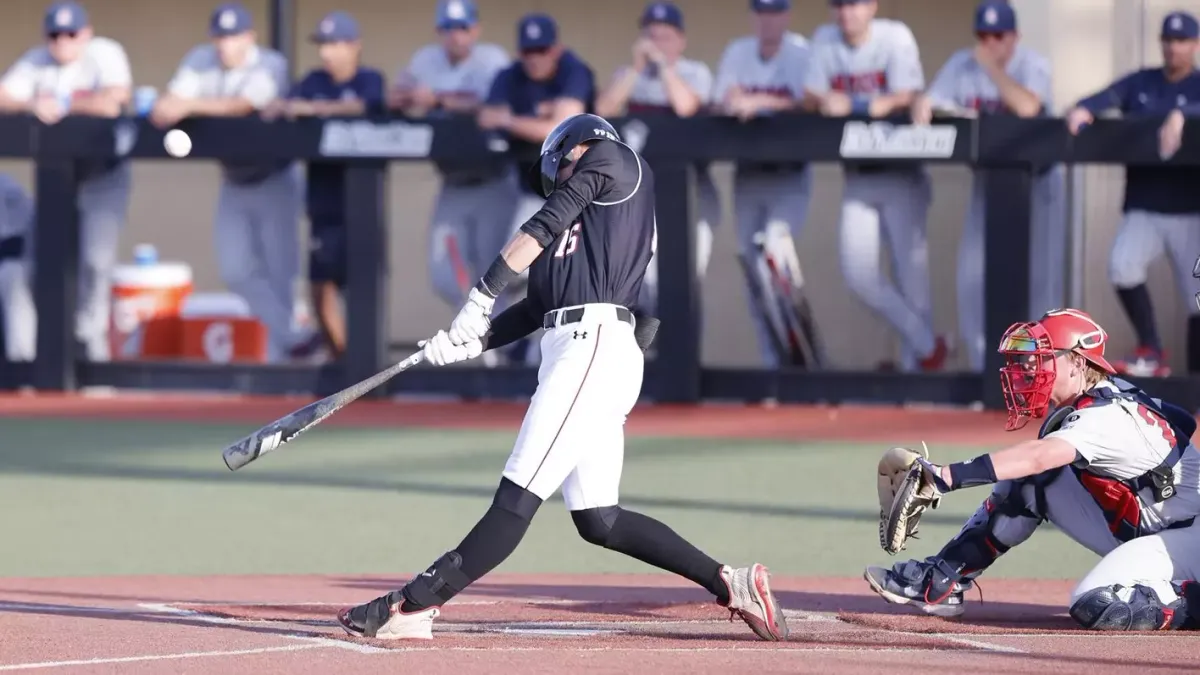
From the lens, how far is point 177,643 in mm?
5070

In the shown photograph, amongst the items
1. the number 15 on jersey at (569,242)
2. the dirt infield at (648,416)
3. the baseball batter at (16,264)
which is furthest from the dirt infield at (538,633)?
the baseball batter at (16,264)

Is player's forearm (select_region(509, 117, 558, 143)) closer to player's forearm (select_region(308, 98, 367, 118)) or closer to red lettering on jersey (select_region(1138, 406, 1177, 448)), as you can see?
player's forearm (select_region(308, 98, 367, 118))

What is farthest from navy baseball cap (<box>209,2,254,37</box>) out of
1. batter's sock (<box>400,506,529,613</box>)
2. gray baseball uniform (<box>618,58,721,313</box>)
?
batter's sock (<box>400,506,529,613</box>)

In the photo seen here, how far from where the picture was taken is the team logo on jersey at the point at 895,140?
1029 cm

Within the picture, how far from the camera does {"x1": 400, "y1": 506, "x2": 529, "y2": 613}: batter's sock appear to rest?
492cm

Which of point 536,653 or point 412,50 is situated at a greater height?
point 412,50

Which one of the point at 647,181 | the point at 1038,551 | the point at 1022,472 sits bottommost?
the point at 1038,551

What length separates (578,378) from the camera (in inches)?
194

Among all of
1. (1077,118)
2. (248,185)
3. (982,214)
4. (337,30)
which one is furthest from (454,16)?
(1077,118)

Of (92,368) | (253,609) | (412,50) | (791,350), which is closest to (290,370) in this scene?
(92,368)

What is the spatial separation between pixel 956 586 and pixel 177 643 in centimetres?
224

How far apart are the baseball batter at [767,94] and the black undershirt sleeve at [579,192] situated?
5.69 m

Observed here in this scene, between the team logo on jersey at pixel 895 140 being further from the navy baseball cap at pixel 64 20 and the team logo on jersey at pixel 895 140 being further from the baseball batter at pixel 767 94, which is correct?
the navy baseball cap at pixel 64 20

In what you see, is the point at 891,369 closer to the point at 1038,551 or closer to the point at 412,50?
the point at 1038,551
